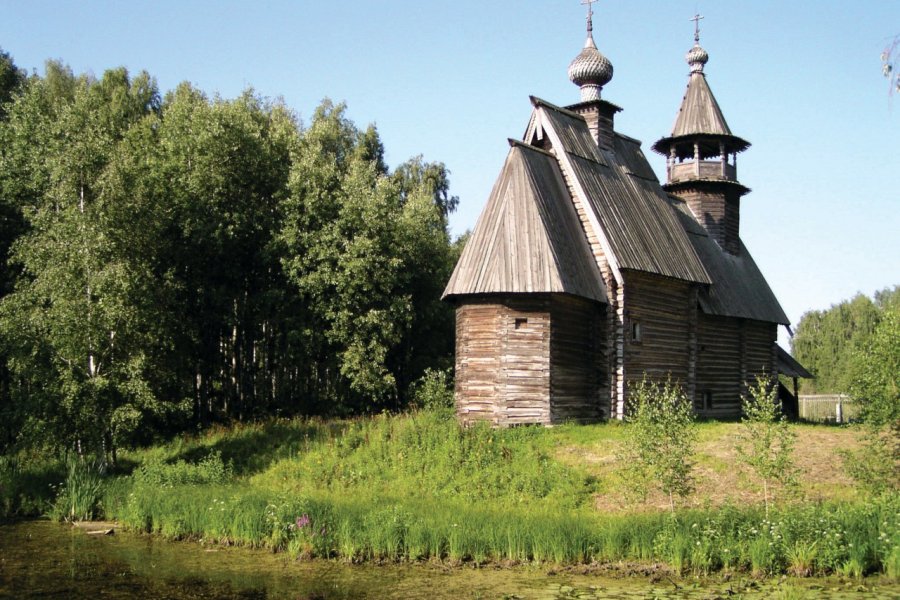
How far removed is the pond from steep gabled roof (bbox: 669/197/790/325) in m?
17.7

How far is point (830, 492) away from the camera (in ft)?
50.7

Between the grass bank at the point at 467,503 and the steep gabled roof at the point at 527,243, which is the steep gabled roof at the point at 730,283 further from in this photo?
the grass bank at the point at 467,503

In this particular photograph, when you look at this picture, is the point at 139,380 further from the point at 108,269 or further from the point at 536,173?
the point at 536,173

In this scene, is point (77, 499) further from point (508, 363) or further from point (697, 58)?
point (697, 58)

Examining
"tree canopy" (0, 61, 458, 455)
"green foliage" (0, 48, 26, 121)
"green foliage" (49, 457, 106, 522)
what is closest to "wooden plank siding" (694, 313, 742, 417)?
"tree canopy" (0, 61, 458, 455)

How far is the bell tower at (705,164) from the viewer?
105 ft

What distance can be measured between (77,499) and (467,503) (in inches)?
323

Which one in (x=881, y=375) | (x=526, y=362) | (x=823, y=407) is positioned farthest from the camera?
(x=823, y=407)

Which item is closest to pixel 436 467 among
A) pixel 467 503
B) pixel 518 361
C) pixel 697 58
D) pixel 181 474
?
pixel 467 503

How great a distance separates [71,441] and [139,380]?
2.14 m

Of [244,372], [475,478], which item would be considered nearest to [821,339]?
[244,372]

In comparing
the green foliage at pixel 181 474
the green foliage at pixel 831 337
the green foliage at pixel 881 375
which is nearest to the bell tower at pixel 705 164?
the green foliage at pixel 881 375

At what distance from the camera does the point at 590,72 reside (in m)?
27.0

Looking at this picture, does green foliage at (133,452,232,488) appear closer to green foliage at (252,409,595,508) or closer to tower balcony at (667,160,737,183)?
green foliage at (252,409,595,508)
